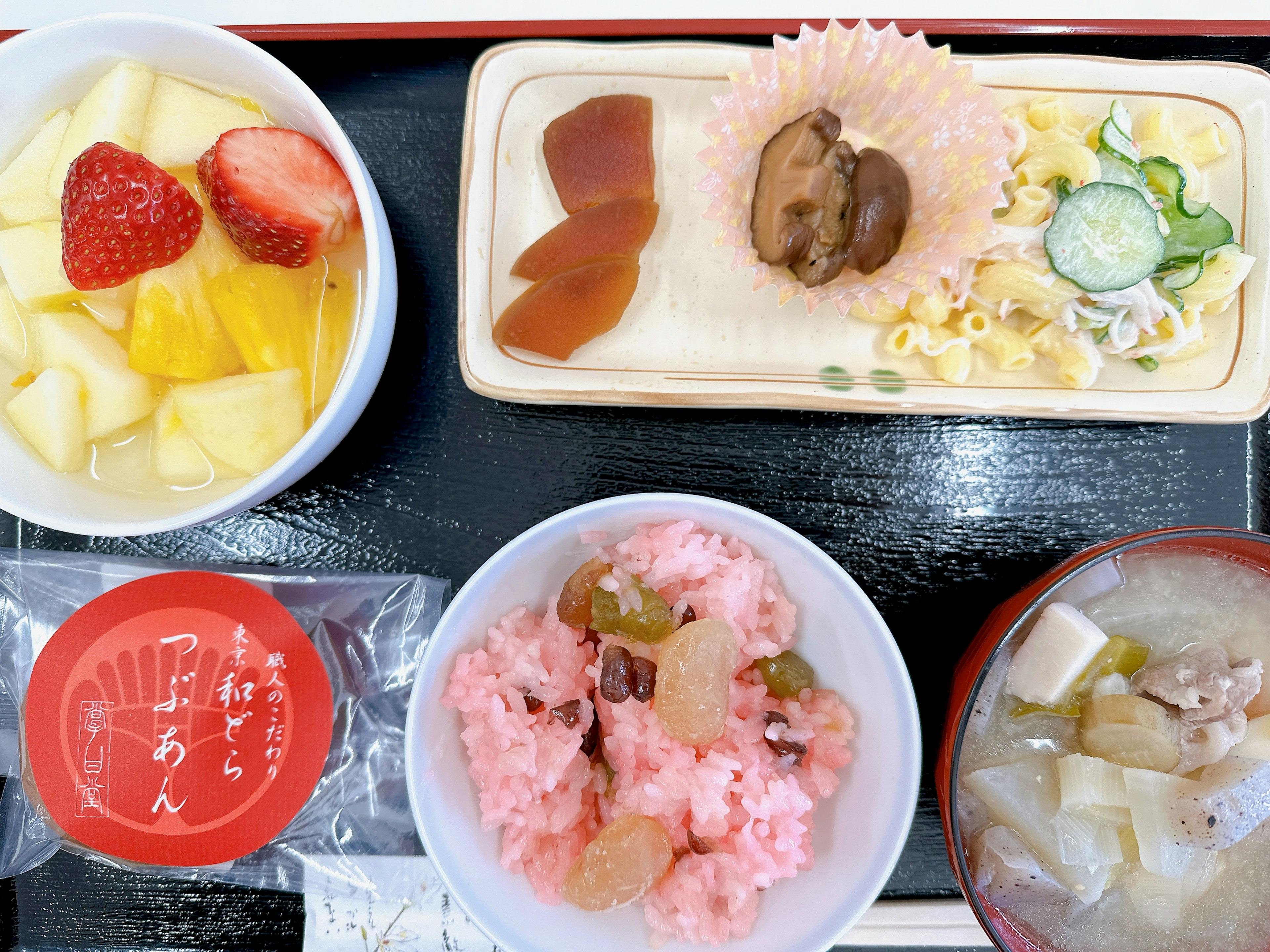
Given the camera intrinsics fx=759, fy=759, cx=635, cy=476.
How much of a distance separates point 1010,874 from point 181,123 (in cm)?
173

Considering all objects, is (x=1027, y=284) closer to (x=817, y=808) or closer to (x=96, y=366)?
(x=817, y=808)

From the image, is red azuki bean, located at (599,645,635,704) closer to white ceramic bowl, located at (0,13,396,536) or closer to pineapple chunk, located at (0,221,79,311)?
white ceramic bowl, located at (0,13,396,536)

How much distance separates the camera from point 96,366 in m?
1.16

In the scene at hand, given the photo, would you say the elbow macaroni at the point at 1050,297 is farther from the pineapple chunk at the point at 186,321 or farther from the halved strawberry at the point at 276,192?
the pineapple chunk at the point at 186,321

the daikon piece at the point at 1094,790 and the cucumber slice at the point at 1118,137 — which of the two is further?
the cucumber slice at the point at 1118,137

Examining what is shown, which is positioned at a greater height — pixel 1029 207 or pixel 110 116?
pixel 110 116

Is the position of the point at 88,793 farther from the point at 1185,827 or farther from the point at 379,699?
the point at 1185,827

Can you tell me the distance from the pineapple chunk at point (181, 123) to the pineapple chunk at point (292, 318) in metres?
0.21

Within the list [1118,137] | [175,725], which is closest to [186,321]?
[175,725]

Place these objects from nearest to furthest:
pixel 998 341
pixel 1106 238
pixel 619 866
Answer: pixel 619 866 → pixel 1106 238 → pixel 998 341

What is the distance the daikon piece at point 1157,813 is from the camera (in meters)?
1.14

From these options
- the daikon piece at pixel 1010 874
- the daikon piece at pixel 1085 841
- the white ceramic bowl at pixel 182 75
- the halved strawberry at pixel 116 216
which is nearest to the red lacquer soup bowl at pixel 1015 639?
the daikon piece at pixel 1010 874

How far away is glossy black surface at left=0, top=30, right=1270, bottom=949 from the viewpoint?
1407 mm

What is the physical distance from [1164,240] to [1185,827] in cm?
95
